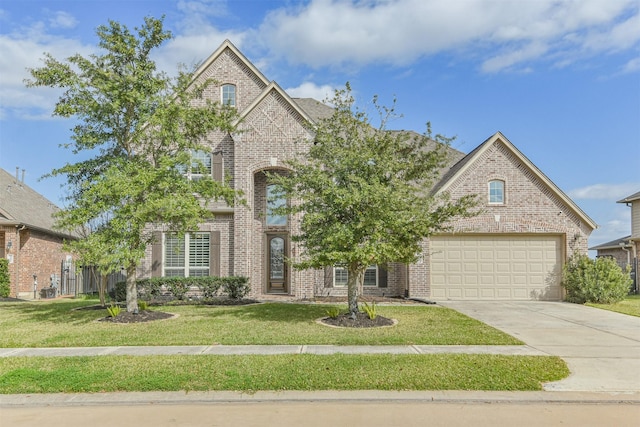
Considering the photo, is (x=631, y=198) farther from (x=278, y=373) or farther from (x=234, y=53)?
(x=278, y=373)

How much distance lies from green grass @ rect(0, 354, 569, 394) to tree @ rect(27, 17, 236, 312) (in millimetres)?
3883

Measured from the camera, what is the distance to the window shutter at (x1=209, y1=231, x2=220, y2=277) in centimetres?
1711

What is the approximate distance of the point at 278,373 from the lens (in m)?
6.63

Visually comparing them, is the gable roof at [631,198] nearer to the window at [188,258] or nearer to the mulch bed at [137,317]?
the window at [188,258]

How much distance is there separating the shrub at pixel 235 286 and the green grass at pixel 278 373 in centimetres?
832

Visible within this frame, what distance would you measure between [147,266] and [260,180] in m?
5.22

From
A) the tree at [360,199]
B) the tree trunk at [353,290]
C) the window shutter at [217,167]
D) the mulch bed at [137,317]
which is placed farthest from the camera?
the window shutter at [217,167]

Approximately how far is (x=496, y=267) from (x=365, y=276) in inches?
189

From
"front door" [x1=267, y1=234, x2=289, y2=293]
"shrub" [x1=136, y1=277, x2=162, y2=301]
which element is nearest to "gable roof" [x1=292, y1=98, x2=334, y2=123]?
"front door" [x1=267, y1=234, x2=289, y2=293]

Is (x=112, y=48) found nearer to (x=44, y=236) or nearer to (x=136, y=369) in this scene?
(x=136, y=369)

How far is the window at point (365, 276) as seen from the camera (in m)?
17.7

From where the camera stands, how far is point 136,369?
6.95 m

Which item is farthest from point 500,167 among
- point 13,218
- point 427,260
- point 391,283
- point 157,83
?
point 13,218

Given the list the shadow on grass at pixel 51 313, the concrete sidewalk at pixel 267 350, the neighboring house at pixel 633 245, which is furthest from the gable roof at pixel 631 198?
the shadow on grass at pixel 51 313
